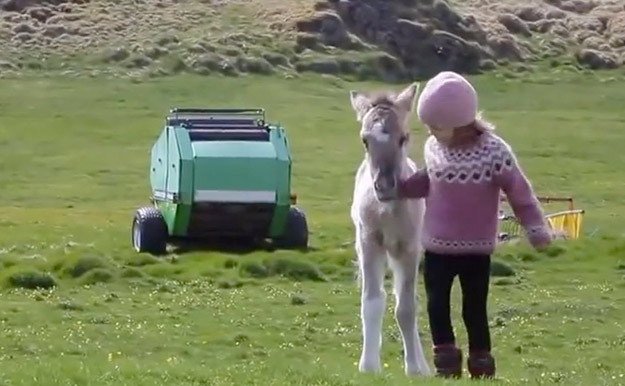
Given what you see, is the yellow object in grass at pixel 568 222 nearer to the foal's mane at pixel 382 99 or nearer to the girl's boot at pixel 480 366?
the girl's boot at pixel 480 366

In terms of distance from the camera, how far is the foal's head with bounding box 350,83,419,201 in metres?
8.96

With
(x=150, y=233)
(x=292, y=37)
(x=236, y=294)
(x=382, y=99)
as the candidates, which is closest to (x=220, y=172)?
(x=150, y=233)

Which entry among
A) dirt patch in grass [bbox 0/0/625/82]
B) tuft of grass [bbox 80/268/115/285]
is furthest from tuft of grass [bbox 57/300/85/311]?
dirt patch in grass [bbox 0/0/625/82]

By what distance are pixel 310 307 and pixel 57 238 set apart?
8603mm

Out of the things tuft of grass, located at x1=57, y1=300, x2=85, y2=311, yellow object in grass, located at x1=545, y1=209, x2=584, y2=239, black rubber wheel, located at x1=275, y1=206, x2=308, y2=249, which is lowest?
yellow object in grass, located at x1=545, y1=209, x2=584, y2=239

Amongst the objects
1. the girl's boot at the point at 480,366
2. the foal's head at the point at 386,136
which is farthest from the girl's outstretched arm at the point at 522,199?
the girl's boot at the point at 480,366

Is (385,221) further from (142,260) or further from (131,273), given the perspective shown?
(142,260)

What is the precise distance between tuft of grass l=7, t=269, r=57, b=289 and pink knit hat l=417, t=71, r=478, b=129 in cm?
998

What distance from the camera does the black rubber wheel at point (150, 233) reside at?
72.8 feet

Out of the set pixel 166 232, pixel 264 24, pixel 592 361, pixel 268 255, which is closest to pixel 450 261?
pixel 592 361

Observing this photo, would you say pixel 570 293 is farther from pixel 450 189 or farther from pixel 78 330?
pixel 450 189

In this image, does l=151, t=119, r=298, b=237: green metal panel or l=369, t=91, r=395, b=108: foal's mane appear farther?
l=151, t=119, r=298, b=237: green metal panel

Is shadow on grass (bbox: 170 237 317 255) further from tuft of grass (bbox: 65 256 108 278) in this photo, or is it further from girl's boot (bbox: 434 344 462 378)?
girl's boot (bbox: 434 344 462 378)

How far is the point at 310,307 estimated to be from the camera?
16.8m
